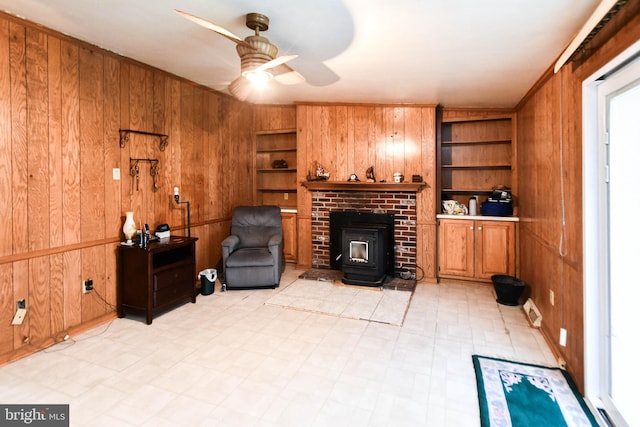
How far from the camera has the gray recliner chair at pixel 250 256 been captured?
390 centimetres

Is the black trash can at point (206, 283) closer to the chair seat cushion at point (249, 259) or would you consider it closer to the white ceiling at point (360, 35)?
the chair seat cushion at point (249, 259)

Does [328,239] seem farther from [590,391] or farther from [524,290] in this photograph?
[590,391]

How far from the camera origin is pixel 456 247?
4.39 metres

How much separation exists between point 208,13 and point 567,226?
9.47ft

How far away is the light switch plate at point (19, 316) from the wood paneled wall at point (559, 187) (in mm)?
3876

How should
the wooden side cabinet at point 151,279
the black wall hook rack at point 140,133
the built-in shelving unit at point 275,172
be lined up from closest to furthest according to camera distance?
1. the wooden side cabinet at point 151,279
2. the black wall hook rack at point 140,133
3. the built-in shelving unit at point 275,172

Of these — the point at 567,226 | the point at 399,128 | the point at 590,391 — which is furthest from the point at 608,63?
the point at 399,128

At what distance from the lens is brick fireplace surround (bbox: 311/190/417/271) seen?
4473 millimetres

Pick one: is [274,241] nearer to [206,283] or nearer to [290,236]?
[206,283]

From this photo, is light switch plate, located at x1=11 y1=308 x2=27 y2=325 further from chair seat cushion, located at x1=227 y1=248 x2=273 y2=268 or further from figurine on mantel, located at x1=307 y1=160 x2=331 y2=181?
figurine on mantel, located at x1=307 y1=160 x2=331 y2=181

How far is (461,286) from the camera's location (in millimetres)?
4266

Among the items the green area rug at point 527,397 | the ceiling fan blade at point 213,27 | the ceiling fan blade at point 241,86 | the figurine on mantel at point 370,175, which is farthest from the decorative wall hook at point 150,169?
the green area rug at point 527,397

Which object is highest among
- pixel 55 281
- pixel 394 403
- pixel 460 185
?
pixel 460 185

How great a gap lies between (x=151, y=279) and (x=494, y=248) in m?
3.97
